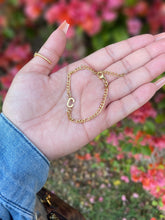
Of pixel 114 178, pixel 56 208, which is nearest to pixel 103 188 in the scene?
pixel 114 178

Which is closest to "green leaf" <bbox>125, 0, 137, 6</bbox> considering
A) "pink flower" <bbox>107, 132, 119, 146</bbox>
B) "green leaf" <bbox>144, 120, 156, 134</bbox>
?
"green leaf" <bbox>144, 120, 156, 134</bbox>

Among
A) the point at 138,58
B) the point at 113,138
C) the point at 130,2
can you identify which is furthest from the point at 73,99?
the point at 113,138

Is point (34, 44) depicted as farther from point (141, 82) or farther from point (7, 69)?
point (141, 82)

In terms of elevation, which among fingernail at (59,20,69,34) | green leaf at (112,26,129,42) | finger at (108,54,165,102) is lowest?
finger at (108,54,165,102)

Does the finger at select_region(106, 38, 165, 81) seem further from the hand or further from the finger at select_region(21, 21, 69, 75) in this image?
the finger at select_region(21, 21, 69, 75)

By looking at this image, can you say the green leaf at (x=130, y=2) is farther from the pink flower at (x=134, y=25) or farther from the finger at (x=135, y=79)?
the finger at (x=135, y=79)

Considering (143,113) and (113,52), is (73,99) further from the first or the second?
(143,113)

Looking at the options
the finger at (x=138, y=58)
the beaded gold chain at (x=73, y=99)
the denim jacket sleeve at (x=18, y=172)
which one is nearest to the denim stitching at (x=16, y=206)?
the denim jacket sleeve at (x=18, y=172)
